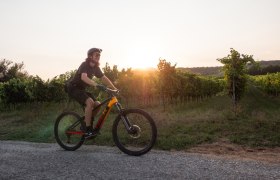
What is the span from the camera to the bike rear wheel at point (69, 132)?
28.4 feet

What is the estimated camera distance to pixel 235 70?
866 inches

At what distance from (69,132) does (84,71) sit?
1.79m

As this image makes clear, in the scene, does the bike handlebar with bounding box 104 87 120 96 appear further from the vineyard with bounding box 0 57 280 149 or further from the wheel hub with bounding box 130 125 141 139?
the vineyard with bounding box 0 57 280 149

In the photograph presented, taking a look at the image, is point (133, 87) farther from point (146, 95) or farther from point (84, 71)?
point (84, 71)

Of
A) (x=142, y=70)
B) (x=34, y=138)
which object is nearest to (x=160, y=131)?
(x=34, y=138)

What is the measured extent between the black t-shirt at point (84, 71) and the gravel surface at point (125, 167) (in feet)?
5.91

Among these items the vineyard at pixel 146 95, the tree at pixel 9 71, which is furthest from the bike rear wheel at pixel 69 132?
the tree at pixel 9 71

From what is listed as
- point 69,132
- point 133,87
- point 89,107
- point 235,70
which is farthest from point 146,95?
point 89,107

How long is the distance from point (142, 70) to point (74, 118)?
3308cm

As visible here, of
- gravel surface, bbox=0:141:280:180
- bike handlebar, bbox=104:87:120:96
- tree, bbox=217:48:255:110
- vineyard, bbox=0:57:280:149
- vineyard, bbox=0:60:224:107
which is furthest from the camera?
vineyard, bbox=0:60:224:107

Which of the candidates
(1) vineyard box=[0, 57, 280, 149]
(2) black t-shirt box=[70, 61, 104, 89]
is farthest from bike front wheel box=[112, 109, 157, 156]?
(1) vineyard box=[0, 57, 280, 149]

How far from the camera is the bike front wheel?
743 cm

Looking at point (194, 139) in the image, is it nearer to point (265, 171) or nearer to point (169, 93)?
point (265, 171)

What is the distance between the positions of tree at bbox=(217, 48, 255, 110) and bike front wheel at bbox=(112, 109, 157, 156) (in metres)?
15.0
